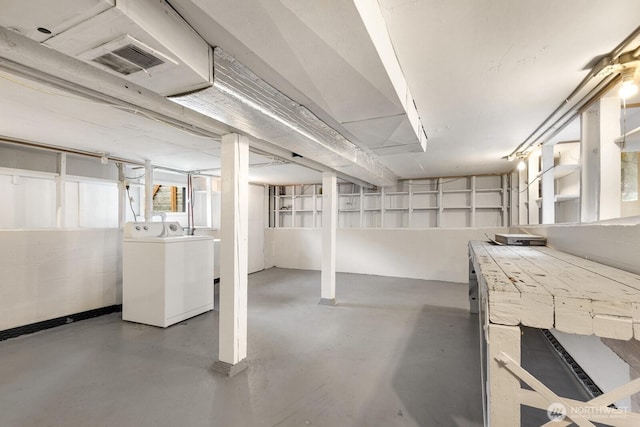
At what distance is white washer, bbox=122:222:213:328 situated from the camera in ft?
10.7

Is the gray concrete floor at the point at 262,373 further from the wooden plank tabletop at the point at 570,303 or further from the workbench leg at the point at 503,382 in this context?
the wooden plank tabletop at the point at 570,303

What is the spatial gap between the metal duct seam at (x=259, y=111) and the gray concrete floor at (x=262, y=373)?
1.87 metres

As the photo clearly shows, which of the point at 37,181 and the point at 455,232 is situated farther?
the point at 455,232

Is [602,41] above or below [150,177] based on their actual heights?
above

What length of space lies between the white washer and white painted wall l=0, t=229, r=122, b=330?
18.4 inches

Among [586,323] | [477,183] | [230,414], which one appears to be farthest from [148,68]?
[477,183]

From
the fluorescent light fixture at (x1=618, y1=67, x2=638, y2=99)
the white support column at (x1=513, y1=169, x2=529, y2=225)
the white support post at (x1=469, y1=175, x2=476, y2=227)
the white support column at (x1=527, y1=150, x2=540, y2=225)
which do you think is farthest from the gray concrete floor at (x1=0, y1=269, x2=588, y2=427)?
the white support post at (x1=469, y1=175, x2=476, y2=227)

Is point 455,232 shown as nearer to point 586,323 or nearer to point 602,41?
point 602,41

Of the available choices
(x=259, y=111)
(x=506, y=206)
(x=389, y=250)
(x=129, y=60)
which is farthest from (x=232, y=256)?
(x=506, y=206)

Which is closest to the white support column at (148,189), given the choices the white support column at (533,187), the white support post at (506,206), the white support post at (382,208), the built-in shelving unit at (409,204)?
the built-in shelving unit at (409,204)

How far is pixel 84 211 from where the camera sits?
16.3 ft

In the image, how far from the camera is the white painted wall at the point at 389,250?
18.5 feet

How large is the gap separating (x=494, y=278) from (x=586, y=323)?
31 centimetres
